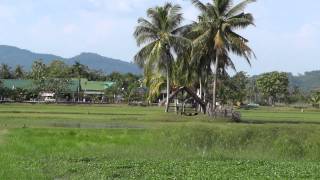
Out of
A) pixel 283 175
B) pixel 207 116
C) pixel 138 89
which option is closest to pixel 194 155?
pixel 283 175

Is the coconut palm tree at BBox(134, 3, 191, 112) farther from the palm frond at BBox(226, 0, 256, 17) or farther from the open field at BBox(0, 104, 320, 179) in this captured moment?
the open field at BBox(0, 104, 320, 179)

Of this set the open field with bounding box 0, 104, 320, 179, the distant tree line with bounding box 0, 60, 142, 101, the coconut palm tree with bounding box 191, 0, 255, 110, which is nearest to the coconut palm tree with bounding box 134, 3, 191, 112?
the coconut palm tree with bounding box 191, 0, 255, 110

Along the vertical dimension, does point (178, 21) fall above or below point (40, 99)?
above

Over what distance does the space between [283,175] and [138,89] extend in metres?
118

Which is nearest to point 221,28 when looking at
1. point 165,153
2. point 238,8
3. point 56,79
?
point 238,8

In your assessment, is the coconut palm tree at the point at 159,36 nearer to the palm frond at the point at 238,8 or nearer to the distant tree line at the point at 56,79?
the palm frond at the point at 238,8

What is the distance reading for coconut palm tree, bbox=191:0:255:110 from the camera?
53.8m

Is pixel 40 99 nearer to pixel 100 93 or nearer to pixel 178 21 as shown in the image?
pixel 100 93

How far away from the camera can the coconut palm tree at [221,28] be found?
53781 mm

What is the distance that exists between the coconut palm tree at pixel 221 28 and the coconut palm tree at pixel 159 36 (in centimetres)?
421

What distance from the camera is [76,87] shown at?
136625 mm

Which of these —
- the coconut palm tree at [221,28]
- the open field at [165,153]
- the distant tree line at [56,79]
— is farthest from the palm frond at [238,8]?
the distant tree line at [56,79]

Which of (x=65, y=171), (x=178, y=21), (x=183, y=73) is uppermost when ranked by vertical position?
(x=178, y=21)

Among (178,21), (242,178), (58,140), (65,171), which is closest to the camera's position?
(242,178)
